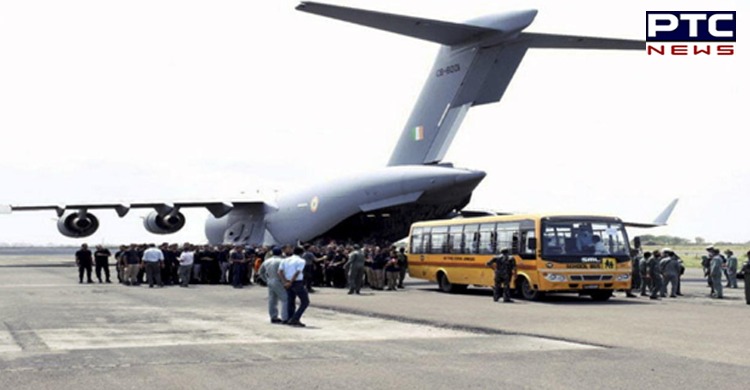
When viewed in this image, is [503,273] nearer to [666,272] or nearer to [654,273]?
[654,273]

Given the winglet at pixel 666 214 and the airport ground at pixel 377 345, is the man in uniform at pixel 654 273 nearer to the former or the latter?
the airport ground at pixel 377 345

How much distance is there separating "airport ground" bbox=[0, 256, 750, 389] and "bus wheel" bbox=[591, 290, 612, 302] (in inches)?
46.0

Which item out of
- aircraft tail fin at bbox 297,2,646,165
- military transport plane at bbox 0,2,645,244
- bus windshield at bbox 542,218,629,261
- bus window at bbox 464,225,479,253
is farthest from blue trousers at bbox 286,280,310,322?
aircraft tail fin at bbox 297,2,646,165

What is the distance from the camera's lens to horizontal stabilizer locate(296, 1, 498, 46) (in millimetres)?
27734

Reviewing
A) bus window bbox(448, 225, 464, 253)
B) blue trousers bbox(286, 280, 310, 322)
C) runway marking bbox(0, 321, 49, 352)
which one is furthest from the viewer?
bus window bbox(448, 225, 464, 253)

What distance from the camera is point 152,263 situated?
31438mm

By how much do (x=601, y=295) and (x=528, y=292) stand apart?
196 cm

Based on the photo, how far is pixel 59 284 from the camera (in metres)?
31.7

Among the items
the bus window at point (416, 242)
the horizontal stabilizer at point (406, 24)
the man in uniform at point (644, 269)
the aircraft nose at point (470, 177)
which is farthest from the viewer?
the aircraft nose at point (470, 177)

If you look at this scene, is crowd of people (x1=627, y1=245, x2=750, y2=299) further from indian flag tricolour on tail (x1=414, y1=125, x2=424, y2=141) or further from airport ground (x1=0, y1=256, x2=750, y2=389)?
indian flag tricolour on tail (x1=414, y1=125, x2=424, y2=141)

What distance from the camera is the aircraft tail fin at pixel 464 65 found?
32531mm

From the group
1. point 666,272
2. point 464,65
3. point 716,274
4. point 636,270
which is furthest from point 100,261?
point 716,274

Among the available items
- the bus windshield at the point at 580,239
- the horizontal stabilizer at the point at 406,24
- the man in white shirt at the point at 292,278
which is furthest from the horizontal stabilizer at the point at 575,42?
the man in white shirt at the point at 292,278

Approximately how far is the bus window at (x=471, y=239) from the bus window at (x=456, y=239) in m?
0.25
